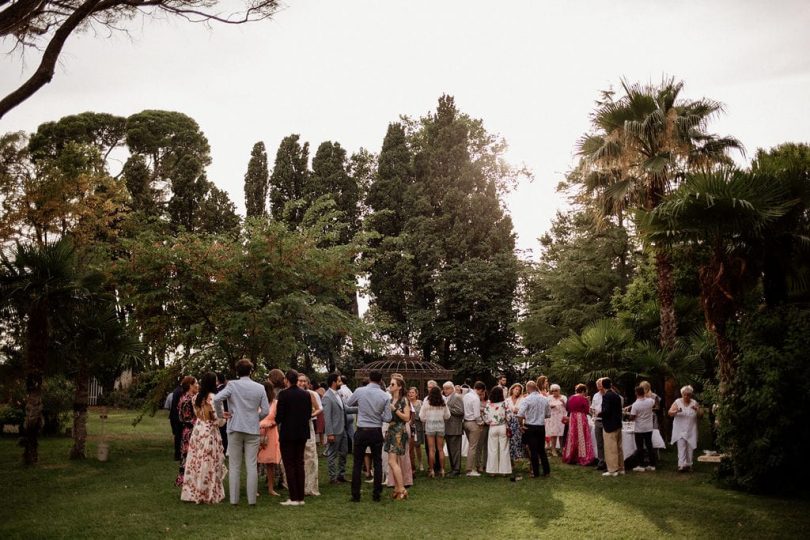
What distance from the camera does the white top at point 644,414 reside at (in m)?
14.1

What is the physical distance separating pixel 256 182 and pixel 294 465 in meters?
35.1

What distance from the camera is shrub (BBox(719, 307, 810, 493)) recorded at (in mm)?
10805

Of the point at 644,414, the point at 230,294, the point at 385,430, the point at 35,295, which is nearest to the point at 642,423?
the point at 644,414

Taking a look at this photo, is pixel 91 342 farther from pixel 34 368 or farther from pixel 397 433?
pixel 397 433

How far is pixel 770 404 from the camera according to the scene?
35.3 feet

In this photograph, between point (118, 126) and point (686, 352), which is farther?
point (118, 126)

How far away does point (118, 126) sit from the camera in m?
44.4

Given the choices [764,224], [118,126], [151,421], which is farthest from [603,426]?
[118,126]

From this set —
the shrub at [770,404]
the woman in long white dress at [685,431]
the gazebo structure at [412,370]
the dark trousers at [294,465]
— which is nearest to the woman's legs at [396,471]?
the dark trousers at [294,465]

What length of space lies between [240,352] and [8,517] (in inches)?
352

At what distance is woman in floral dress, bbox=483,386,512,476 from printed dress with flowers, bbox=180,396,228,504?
547 cm

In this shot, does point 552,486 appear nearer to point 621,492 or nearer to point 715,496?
point 621,492

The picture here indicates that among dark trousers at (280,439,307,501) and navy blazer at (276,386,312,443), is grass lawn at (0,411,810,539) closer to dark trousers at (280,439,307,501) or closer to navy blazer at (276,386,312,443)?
dark trousers at (280,439,307,501)

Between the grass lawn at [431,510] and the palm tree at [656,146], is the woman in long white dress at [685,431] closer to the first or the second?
the grass lawn at [431,510]
